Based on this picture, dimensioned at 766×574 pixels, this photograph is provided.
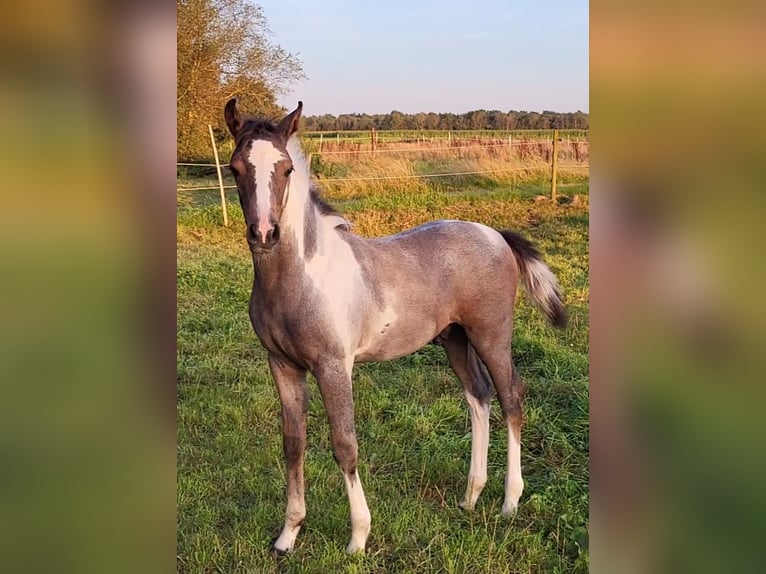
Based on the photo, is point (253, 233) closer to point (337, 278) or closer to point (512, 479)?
point (337, 278)

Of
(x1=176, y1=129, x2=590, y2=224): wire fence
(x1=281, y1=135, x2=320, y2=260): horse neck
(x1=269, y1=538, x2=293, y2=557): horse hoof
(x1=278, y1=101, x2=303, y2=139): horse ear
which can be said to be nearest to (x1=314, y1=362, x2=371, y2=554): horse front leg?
(x1=269, y1=538, x2=293, y2=557): horse hoof

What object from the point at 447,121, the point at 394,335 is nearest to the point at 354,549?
the point at 394,335

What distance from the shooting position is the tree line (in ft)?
11.3

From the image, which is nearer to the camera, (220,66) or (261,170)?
(261,170)

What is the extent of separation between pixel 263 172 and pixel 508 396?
151cm

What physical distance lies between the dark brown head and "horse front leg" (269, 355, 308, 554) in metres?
0.70

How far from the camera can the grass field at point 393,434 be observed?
8.04 ft

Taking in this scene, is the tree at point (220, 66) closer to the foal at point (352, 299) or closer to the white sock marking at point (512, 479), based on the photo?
the foal at point (352, 299)

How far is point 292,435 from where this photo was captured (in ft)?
8.23
